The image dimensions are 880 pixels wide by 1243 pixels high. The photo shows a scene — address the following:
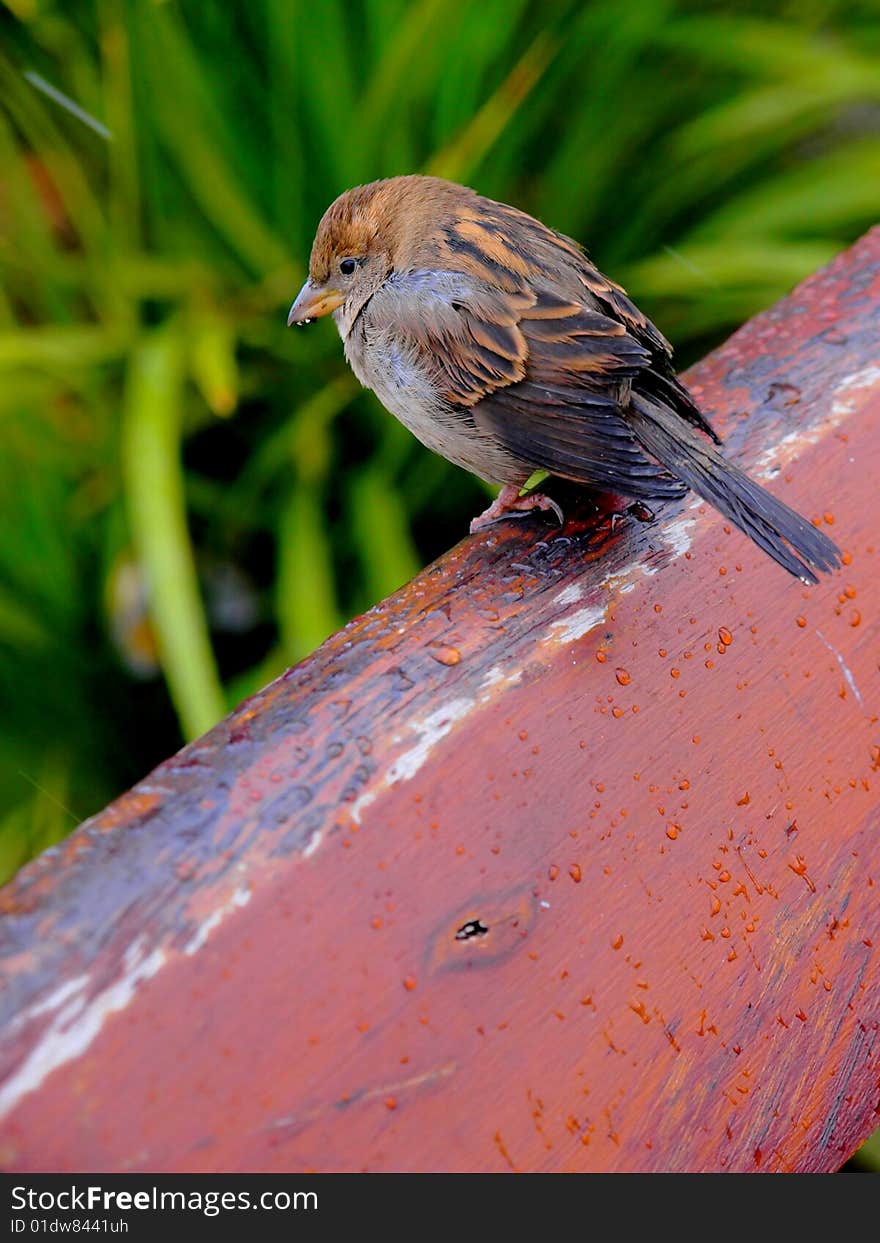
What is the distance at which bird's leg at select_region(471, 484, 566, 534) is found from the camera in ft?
4.86

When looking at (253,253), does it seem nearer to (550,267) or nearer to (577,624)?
(550,267)

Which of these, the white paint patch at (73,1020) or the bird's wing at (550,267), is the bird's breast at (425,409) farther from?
the white paint patch at (73,1020)

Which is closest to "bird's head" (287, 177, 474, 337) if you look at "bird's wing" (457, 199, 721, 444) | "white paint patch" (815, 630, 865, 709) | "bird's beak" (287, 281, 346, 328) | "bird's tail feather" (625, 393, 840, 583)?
"bird's beak" (287, 281, 346, 328)

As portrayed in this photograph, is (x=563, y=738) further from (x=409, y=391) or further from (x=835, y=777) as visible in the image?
(x=409, y=391)

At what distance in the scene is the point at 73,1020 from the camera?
76 centimetres

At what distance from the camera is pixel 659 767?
1044mm

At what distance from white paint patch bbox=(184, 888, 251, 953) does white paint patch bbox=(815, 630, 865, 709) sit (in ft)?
1.98

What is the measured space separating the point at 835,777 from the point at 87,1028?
658mm

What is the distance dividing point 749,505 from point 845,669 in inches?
7.3

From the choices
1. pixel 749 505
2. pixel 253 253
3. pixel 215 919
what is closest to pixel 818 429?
pixel 749 505

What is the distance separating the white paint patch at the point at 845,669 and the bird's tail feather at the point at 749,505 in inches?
2.4

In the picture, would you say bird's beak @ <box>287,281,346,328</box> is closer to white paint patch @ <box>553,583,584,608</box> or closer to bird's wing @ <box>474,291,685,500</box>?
bird's wing @ <box>474,291,685,500</box>

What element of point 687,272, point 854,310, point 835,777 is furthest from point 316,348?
point 835,777

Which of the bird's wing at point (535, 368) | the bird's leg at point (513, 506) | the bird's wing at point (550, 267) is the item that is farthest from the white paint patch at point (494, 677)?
the bird's wing at point (550, 267)
